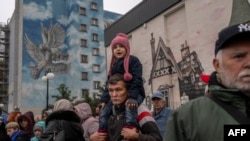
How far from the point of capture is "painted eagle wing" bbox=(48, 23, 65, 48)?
37750mm

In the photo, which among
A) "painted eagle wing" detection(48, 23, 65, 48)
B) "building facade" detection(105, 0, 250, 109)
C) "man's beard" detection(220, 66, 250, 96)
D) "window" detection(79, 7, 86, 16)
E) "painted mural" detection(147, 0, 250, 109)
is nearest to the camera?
"man's beard" detection(220, 66, 250, 96)

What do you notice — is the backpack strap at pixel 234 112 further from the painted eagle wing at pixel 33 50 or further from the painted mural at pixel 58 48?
the painted eagle wing at pixel 33 50

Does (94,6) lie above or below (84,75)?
above

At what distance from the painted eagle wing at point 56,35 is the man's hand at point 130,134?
1426 inches

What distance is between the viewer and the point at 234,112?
1.51 metres

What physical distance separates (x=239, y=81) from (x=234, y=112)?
0.62 feet

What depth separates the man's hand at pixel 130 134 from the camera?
9.01 feet

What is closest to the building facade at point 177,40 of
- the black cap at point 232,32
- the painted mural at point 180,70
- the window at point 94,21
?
the painted mural at point 180,70

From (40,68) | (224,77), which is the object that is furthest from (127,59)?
(40,68)

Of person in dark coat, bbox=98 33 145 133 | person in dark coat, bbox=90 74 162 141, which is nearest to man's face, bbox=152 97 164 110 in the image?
person in dark coat, bbox=98 33 145 133

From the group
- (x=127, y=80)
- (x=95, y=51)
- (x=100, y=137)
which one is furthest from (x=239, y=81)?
(x=95, y=51)

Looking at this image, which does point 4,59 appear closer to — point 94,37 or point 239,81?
point 94,37

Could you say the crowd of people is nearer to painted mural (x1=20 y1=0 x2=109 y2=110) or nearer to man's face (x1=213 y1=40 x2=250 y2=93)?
man's face (x1=213 y1=40 x2=250 y2=93)

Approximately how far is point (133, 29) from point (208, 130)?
22.0 m
